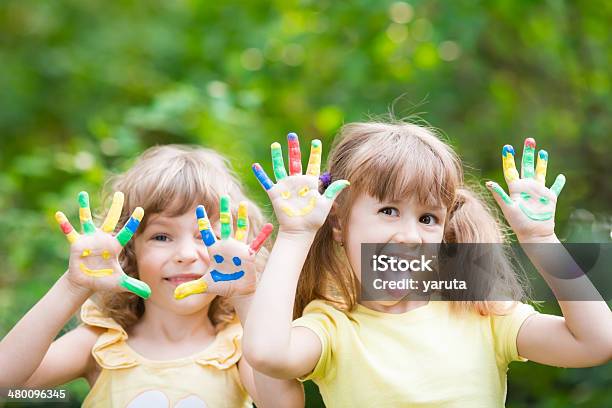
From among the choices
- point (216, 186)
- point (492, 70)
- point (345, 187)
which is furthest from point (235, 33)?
point (345, 187)

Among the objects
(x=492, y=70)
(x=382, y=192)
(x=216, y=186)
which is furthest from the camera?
(x=492, y=70)

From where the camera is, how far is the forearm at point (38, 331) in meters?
2.01

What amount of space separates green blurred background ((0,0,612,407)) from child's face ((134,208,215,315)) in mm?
1011

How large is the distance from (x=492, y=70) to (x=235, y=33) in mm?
1387

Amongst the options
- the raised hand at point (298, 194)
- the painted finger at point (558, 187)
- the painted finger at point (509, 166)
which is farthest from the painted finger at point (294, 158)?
the painted finger at point (558, 187)

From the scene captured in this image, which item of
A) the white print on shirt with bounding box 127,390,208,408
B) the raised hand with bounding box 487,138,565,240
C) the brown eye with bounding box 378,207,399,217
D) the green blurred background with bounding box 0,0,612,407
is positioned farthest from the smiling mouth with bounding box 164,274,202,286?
the green blurred background with bounding box 0,0,612,407

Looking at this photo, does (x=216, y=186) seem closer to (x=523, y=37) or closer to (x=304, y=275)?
(x=304, y=275)

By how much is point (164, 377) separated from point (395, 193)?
2.50 feet

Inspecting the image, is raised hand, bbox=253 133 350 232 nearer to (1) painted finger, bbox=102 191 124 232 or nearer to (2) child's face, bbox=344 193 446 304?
(2) child's face, bbox=344 193 446 304

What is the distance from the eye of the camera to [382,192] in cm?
196

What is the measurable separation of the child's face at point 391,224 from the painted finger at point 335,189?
12cm

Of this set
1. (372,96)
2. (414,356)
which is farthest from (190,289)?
(372,96)

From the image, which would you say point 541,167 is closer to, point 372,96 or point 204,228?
point 204,228

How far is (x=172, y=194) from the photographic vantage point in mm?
2240
